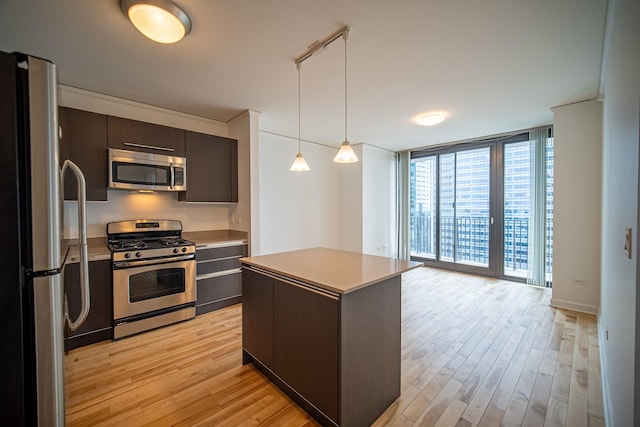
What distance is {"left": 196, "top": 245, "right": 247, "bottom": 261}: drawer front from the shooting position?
3.24m

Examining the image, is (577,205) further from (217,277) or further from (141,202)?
(141,202)

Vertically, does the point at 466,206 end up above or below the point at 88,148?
below

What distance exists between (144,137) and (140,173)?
0.43 meters

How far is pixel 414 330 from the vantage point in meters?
2.91

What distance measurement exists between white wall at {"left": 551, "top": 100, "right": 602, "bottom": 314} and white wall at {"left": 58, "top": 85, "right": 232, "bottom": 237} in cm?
467

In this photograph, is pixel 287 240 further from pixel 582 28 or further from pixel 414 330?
pixel 582 28

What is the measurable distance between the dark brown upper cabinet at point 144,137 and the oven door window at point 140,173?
0.63 feet

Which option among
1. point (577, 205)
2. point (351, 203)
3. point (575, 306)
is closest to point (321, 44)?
point (577, 205)

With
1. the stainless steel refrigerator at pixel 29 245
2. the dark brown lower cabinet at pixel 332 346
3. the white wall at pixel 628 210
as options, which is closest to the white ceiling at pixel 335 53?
the white wall at pixel 628 210

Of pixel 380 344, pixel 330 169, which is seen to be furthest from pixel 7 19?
pixel 330 169

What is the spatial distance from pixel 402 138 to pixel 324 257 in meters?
3.66

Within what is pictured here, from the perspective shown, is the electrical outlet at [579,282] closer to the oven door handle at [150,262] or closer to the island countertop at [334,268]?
the island countertop at [334,268]

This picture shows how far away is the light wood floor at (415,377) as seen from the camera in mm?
1723

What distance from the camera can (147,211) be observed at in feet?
11.2
